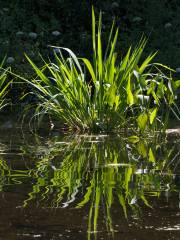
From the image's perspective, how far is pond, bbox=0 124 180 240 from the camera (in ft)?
6.29

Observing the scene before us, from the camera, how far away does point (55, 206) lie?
2.17m

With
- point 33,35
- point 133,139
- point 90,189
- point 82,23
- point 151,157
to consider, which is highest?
point 82,23

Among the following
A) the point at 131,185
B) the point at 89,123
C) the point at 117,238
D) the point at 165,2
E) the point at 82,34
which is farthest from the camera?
the point at 165,2

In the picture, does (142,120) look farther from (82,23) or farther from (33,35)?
(82,23)

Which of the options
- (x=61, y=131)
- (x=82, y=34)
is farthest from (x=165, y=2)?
(x=61, y=131)

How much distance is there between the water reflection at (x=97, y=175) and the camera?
222 cm

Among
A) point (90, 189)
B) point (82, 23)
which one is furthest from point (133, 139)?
point (82, 23)

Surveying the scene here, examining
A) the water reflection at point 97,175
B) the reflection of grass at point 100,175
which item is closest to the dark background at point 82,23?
the water reflection at point 97,175

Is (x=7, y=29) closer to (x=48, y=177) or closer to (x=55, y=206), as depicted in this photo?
(x=48, y=177)

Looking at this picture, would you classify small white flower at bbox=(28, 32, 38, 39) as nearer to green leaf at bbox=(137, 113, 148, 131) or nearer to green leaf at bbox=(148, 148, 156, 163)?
green leaf at bbox=(137, 113, 148, 131)

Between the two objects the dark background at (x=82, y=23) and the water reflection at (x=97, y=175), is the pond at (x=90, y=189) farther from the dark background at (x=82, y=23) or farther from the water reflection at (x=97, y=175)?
the dark background at (x=82, y=23)

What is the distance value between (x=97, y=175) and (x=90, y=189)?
278 millimetres

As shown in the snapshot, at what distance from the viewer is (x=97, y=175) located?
2.72 metres

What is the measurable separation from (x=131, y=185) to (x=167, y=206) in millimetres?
343
